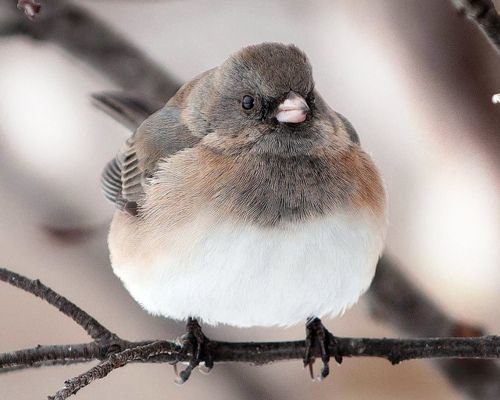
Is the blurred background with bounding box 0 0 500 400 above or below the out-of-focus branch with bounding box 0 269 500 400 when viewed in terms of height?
above

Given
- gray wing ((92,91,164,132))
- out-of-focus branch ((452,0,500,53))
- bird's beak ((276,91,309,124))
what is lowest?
out-of-focus branch ((452,0,500,53))

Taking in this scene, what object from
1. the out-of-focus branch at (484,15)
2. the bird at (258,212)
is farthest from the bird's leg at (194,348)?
the out-of-focus branch at (484,15)

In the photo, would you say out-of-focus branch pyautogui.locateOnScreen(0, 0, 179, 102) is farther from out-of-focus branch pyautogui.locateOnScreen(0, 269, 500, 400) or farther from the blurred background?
out-of-focus branch pyautogui.locateOnScreen(0, 269, 500, 400)

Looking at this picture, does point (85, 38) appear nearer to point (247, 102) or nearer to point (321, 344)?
point (247, 102)

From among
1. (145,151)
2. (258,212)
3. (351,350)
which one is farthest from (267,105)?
(351,350)

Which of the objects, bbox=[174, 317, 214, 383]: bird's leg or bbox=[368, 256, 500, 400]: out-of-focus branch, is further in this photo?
bbox=[368, 256, 500, 400]: out-of-focus branch

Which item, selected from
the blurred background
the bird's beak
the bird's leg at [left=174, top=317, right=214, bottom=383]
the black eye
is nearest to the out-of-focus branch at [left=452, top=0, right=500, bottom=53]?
the bird's beak

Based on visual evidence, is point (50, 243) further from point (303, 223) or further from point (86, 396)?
point (303, 223)

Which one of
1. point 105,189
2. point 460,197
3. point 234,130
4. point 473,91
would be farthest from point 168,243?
point 460,197
